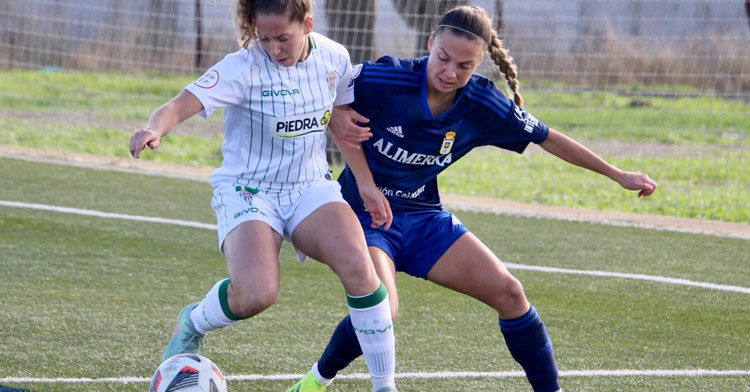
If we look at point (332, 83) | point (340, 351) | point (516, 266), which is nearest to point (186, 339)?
point (340, 351)

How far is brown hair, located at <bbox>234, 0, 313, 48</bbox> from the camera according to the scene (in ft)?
10.1

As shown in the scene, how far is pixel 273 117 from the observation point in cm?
322

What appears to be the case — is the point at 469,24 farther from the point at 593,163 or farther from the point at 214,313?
the point at 214,313

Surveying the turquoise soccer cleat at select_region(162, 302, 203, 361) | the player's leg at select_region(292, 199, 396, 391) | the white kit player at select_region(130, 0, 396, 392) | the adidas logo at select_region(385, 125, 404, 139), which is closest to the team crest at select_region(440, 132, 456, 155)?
the adidas logo at select_region(385, 125, 404, 139)

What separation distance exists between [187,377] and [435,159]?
122cm

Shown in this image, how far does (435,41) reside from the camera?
3301 millimetres

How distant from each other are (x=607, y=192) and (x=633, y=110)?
56.9 inches

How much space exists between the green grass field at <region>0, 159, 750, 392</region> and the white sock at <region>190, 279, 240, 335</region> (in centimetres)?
39

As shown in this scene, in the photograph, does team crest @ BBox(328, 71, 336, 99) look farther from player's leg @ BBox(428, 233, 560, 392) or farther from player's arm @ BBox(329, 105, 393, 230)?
player's leg @ BBox(428, 233, 560, 392)

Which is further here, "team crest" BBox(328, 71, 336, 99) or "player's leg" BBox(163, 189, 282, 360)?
"team crest" BBox(328, 71, 336, 99)

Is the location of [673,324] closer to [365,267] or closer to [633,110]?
[365,267]

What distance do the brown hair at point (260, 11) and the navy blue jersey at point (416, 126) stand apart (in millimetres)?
415

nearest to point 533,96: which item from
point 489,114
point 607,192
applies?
point 607,192

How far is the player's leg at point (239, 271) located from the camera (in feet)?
9.96
